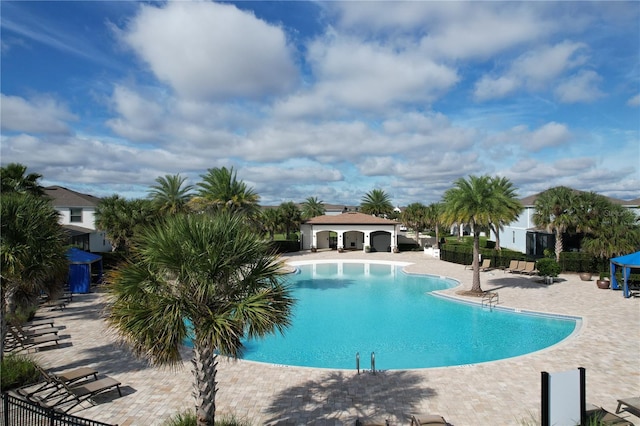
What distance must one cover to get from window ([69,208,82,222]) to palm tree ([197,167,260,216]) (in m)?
16.7

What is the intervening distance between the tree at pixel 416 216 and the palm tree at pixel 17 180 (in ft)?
159

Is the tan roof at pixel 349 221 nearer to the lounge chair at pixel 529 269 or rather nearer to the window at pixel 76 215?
the lounge chair at pixel 529 269

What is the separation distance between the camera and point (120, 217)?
31922mm

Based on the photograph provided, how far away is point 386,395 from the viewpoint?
34.4ft

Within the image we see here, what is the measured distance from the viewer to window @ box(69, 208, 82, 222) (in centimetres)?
3966

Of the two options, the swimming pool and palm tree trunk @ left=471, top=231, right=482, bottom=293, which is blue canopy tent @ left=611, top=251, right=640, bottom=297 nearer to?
the swimming pool

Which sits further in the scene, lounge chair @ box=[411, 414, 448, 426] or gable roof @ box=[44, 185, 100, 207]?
gable roof @ box=[44, 185, 100, 207]

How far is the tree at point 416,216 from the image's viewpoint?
194 feet

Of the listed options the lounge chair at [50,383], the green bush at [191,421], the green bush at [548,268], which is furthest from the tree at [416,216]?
the green bush at [191,421]

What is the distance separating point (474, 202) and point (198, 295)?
20.1m

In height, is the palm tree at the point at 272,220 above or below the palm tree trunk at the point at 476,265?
above

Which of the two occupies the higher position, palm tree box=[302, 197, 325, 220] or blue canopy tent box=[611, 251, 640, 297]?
palm tree box=[302, 197, 325, 220]

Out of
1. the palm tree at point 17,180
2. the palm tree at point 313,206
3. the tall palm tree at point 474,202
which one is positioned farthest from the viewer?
the palm tree at point 313,206

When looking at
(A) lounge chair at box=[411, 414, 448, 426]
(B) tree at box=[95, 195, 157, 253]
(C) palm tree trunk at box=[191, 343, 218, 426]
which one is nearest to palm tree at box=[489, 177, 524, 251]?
(A) lounge chair at box=[411, 414, 448, 426]
